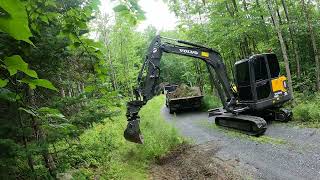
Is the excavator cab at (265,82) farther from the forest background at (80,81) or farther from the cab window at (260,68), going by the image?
the forest background at (80,81)

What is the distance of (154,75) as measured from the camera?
35.5 ft

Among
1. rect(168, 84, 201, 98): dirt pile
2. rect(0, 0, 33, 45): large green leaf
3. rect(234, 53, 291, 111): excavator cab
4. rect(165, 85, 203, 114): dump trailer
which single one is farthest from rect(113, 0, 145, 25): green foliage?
rect(168, 84, 201, 98): dirt pile

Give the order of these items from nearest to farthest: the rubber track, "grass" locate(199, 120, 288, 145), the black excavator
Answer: "grass" locate(199, 120, 288, 145)
the rubber track
the black excavator

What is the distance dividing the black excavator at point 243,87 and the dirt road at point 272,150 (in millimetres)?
529

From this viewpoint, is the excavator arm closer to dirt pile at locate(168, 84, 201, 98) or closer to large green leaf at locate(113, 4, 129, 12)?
dirt pile at locate(168, 84, 201, 98)

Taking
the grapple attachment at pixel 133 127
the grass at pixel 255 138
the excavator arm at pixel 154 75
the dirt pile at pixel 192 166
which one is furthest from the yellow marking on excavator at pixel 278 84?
the grapple attachment at pixel 133 127

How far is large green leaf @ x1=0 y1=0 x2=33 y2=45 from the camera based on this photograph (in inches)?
24.0

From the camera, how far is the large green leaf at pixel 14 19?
610 mm

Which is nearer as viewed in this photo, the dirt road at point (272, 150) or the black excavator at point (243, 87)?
the dirt road at point (272, 150)

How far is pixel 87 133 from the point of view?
11891mm

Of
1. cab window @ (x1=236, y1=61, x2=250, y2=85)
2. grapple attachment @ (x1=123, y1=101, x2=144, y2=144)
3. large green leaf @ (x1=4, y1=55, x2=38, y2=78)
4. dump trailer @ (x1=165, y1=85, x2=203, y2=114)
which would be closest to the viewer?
large green leaf @ (x1=4, y1=55, x2=38, y2=78)

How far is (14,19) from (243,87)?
1226cm

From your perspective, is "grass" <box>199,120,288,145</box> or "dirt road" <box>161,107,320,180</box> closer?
"dirt road" <box>161,107,320,180</box>

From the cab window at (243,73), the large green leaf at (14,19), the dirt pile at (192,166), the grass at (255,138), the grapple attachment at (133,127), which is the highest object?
the cab window at (243,73)
